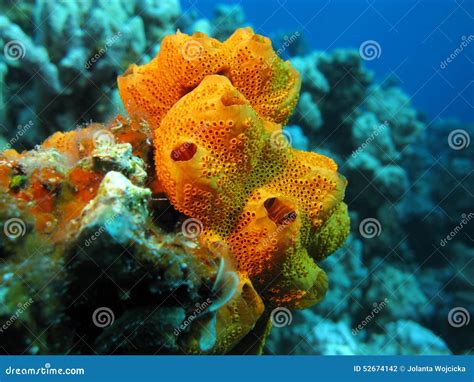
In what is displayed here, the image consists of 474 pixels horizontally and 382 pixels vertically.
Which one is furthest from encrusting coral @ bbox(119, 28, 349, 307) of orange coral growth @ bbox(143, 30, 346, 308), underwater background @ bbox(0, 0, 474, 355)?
underwater background @ bbox(0, 0, 474, 355)

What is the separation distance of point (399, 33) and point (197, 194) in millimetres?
4265

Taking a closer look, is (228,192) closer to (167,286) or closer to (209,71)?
(167,286)

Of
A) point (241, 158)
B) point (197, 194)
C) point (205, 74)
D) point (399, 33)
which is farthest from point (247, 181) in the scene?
point (399, 33)

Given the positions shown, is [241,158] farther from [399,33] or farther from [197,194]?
[399,33]

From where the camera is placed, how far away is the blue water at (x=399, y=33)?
384 centimetres

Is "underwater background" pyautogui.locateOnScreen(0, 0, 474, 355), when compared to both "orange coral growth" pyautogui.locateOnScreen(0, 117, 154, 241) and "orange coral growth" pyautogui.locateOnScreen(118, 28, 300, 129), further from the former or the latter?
"orange coral growth" pyautogui.locateOnScreen(0, 117, 154, 241)

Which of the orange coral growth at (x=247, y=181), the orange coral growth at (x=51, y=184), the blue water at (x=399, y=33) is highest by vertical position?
the blue water at (x=399, y=33)

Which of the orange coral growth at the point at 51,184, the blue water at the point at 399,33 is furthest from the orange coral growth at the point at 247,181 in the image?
the blue water at the point at 399,33

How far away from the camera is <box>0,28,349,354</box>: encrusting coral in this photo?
1.40 m

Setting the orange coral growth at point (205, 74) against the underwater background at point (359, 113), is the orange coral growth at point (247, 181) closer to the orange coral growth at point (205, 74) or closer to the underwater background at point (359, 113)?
the orange coral growth at point (205, 74)

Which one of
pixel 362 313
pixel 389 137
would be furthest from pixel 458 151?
pixel 362 313

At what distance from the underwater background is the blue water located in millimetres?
20

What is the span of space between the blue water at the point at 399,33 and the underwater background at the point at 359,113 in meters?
0.02

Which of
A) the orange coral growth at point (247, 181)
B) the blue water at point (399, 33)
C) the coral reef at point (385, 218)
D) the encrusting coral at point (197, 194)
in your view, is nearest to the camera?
the encrusting coral at point (197, 194)
